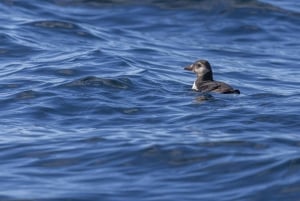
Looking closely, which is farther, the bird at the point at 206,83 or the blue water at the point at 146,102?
the bird at the point at 206,83

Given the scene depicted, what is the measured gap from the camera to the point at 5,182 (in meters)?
11.2

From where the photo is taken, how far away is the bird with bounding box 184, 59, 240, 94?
53.8 feet

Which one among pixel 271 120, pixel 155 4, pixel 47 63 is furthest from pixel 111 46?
pixel 271 120

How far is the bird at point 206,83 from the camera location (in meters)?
16.4

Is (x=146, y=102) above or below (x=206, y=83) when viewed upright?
below

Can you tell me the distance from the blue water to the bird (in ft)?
0.65

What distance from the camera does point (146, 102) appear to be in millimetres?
15812

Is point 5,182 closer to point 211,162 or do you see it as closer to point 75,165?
point 75,165

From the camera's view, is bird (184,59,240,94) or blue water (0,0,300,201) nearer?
blue water (0,0,300,201)

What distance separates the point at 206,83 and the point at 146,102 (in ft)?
5.97

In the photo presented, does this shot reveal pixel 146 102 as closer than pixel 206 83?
Yes

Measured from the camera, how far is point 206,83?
1730 cm

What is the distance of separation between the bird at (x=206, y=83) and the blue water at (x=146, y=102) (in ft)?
0.65

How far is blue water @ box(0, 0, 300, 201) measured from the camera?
11.2 metres
